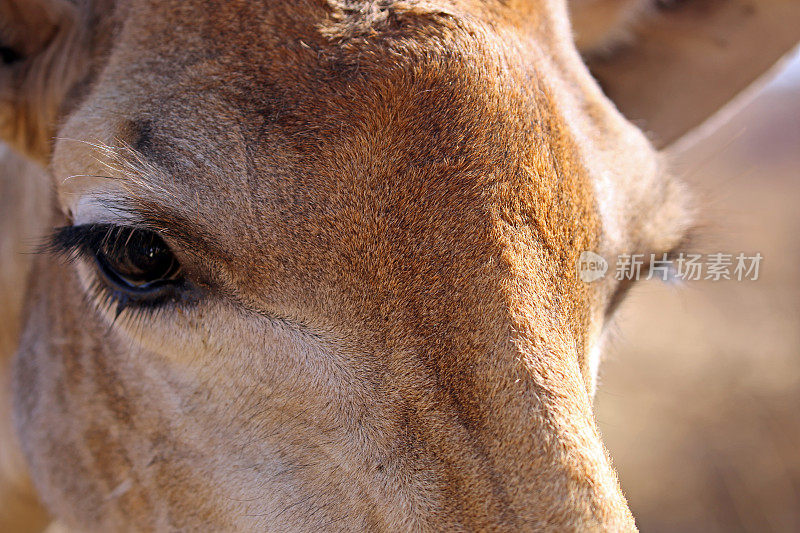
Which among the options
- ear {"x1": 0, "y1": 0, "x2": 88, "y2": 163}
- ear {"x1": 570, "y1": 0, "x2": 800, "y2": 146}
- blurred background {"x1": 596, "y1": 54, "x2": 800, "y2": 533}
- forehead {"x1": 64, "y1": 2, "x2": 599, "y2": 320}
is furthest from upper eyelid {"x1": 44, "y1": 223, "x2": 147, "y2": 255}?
blurred background {"x1": 596, "y1": 54, "x2": 800, "y2": 533}

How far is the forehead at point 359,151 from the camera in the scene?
139cm

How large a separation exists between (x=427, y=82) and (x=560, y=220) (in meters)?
0.41

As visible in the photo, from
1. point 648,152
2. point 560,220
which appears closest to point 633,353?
point 648,152

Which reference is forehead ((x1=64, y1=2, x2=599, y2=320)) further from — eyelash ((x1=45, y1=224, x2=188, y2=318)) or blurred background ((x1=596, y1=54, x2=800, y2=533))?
blurred background ((x1=596, y1=54, x2=800, y2=533))

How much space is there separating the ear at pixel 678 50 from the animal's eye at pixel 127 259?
2.09 metres

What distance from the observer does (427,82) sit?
4.71 feet

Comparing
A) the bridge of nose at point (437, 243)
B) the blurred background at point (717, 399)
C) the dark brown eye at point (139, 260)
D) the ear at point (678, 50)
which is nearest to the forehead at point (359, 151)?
the bridge of nose at point (437, 243)

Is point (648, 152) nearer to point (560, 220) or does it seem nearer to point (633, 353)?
point (560, 220)

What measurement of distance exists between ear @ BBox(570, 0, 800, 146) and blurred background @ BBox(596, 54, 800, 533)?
167 centimetres

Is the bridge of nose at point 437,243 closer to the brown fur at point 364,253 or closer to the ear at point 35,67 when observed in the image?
the brown fur at point 364,253

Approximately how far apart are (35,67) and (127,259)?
90cm

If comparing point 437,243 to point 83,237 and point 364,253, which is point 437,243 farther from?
point 83,237

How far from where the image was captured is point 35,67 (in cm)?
207

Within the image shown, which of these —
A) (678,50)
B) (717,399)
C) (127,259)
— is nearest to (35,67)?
(127,259)
